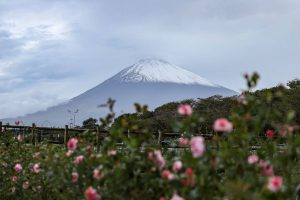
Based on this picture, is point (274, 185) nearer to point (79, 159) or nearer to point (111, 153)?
point (111, 153)

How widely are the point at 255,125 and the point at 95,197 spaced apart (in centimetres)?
115

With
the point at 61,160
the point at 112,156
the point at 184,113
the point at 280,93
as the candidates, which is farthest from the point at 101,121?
the point at 280,93

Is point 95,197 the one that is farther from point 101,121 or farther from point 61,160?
point 61,160

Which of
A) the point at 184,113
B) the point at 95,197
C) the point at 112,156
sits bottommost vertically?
the point at 95,197

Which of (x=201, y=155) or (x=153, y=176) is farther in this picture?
(x=153, y=176)

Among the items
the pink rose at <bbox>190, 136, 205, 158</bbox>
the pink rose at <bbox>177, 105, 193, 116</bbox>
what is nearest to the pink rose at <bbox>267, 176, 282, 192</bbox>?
the pink rose at <bbox>190, 136, 205, 158</bbox>

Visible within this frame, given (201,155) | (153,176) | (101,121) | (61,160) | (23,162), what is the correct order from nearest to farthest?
(201,155)
(153,176)
(101,121)
(61,160)
(23,162)

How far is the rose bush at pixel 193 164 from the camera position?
3.28m

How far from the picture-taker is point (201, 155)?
3.32 metres

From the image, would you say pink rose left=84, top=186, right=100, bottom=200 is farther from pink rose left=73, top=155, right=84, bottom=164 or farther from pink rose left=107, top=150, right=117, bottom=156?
pink rose left=73, top=155, right=84, bottom=164

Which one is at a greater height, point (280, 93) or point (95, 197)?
point (280, 93)

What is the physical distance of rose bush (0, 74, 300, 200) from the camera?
328 centimetres

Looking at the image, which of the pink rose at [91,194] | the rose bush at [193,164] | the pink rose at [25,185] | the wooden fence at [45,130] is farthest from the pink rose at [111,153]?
the wooden fence at [45,130]

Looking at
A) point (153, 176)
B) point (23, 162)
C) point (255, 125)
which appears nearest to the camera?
point (255, 125)
